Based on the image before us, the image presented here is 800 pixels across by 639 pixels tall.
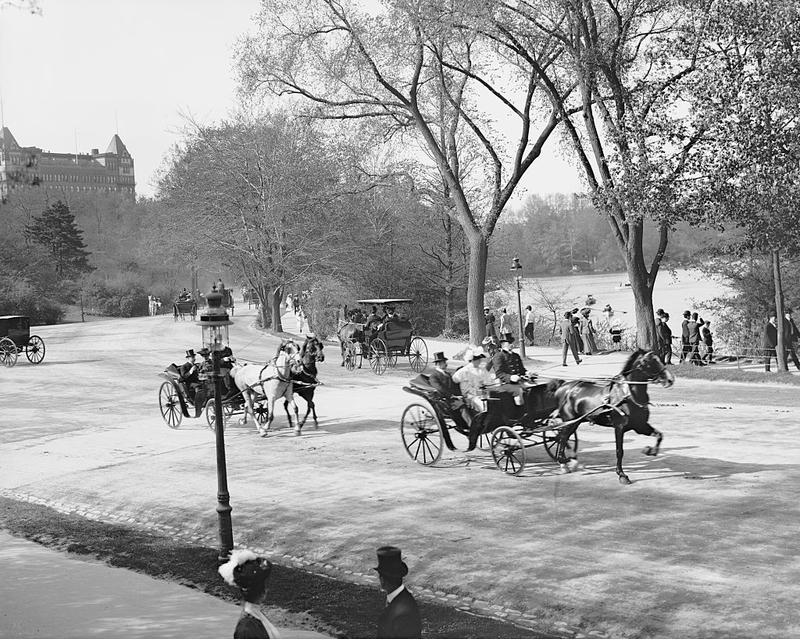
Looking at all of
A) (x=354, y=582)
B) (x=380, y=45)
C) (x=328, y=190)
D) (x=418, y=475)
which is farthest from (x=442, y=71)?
(x=354, y=582)

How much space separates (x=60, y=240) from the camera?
7531 cm

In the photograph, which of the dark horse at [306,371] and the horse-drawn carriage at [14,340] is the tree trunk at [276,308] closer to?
the horse-drawn carriage at [14,340]

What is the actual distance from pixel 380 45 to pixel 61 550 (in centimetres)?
2335

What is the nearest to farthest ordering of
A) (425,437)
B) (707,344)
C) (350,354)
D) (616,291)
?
(425,437) → (707,344) → (350,354) → (616,291)

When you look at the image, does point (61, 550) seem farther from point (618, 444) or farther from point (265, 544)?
point (618, 444)

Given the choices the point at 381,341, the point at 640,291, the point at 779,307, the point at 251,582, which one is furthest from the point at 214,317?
the point at 640,291

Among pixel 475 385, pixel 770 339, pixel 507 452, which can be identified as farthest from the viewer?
pixel 770 339

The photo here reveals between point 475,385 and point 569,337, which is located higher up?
point 569,337

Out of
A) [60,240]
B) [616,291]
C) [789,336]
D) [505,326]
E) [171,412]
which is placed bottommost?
[171,412]

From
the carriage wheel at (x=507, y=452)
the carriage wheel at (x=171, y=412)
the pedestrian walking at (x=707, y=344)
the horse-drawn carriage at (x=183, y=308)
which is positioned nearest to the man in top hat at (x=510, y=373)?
the carriage wheel at (x=507, y=452)

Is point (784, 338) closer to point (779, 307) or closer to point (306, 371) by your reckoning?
point (779, 307)

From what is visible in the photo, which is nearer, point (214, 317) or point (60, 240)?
point (214, 317)

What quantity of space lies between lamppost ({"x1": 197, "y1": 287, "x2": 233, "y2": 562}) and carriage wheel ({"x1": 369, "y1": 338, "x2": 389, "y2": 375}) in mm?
15800

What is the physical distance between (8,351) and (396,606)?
30.7m
